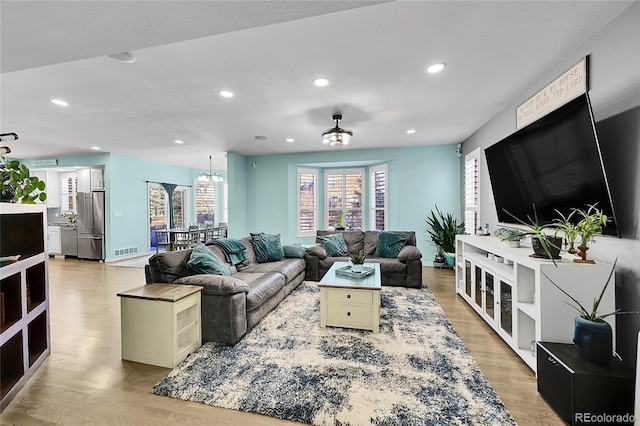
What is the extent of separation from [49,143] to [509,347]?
8323 mm

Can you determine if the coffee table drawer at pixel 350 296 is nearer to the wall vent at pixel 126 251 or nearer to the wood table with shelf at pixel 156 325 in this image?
the wood table with shelf at pixel 156 325

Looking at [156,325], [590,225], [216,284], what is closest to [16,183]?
[156,325]

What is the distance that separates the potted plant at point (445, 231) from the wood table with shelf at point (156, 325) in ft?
15.3

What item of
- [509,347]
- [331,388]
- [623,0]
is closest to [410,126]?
[623,0]

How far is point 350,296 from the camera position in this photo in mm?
2885

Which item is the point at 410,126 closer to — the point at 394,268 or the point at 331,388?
the point at 394,268

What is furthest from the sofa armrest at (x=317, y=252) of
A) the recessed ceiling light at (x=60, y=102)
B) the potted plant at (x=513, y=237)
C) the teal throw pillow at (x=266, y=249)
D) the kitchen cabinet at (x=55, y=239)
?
the kitchen cabinet at (x=55, y=239)

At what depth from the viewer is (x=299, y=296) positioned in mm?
3885

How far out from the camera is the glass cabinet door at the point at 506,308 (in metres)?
2.48

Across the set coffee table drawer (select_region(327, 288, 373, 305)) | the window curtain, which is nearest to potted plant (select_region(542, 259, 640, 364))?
coffee table drawer (select_region(327, 288, 373, 305))

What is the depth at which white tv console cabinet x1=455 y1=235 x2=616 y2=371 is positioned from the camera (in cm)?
192

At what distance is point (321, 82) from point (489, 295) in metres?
2.87

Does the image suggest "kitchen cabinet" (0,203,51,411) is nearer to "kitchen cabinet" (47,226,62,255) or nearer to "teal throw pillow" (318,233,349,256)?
"teal throw pillow" (318,233,349,256)

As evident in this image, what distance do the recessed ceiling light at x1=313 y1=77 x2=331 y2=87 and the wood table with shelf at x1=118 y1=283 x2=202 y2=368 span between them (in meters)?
2.35
